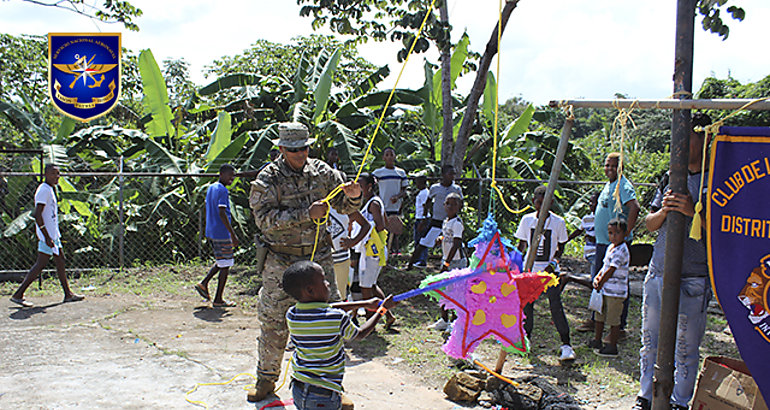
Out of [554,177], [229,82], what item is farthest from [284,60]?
[554,177]

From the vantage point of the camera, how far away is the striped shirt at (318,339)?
3.17 meters

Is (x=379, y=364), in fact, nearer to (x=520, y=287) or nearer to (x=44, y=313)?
(x=520, y=287)

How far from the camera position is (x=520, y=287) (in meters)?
3.95

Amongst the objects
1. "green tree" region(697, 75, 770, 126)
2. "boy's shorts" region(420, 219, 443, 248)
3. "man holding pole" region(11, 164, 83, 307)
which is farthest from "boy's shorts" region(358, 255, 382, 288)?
"green tree" region(697, 75, 770, 126)

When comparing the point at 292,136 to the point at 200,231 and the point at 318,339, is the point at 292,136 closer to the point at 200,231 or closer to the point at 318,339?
the point at 318,339

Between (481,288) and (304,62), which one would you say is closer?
(481,288)

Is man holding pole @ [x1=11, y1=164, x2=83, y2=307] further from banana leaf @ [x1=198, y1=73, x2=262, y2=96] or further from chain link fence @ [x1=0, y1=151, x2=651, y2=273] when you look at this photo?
banana leaf @ [x1=198, y1=73, x2=262, y2=96]

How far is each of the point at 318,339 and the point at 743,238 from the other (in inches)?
88.6

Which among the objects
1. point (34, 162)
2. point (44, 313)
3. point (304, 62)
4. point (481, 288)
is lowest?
point (44, 313)

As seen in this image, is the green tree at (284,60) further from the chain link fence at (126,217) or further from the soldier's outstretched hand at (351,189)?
the soldier's outstretched hand at (351,189)

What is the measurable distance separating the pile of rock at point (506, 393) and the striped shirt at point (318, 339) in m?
1.59

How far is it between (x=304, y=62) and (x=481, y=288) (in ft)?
31.8

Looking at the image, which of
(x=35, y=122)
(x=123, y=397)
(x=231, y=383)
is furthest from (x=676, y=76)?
(x=35, y=122)

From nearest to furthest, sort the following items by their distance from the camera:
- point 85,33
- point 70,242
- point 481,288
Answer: point 481,288 < point 70,242 < point 85,33
